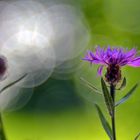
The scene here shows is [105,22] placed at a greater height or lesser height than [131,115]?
greater

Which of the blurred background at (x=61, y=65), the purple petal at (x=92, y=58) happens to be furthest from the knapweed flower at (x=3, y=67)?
the blurred background at (x=61, y=65)

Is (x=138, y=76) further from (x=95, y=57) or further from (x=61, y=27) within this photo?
(x=61, y=27)

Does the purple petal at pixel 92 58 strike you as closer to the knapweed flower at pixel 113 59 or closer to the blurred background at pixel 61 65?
the knapweed flower at pixel 113 59

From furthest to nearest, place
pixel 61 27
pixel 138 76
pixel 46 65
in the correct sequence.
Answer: pixel 61 27 < pixel 46 65 < pixel 138 76

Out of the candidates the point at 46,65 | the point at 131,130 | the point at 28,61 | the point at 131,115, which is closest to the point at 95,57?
the point at 131,130

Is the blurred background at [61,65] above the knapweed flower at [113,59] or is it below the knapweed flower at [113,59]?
above

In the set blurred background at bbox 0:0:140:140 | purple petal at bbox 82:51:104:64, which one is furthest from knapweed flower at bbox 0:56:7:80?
blurred background at bbox 0:0:140:140
